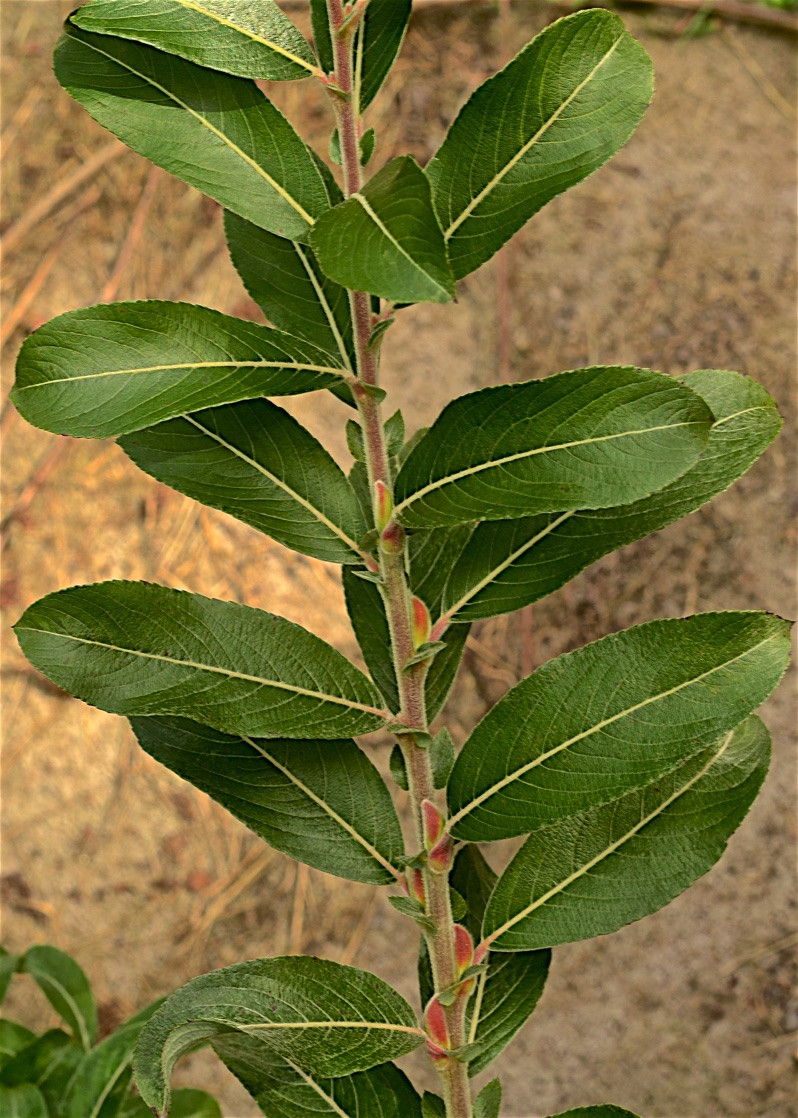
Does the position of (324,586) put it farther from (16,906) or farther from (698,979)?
(698,979)

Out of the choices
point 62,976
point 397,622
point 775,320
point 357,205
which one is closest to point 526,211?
point 357,205

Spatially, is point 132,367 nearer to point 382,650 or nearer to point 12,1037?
point 382,650

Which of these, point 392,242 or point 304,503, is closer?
point 392,242

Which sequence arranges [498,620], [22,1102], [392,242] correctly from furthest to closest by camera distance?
[498,620] → [22,1102] → [392,242]

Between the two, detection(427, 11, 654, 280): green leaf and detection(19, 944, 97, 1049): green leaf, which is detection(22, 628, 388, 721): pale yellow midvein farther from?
detection(19, 944, 97, 1049): green leaf

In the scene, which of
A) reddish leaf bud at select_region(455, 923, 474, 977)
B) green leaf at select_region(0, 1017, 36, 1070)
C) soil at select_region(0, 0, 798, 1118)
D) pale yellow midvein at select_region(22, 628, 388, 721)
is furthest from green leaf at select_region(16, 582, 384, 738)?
soil at select_region(0, 0, 798, 1118)

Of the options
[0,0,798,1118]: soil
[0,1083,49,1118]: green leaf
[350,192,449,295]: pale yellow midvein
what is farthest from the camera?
[0,0,798,1118]: soil

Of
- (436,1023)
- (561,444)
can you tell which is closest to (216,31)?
(561,444)
